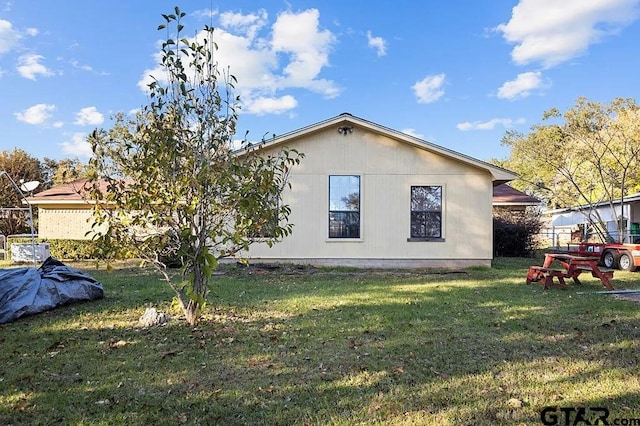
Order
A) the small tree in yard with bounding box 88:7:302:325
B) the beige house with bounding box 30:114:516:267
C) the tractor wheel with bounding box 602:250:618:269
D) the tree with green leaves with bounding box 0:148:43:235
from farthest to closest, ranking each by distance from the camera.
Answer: the tree with green leaves with bounding box 0:148:43:235
the tractor wheel with bounding box 602:250:618:269
the beige house with bounding box 30:114:516:267
the small tree in yard with bounding box 88:7:302:325

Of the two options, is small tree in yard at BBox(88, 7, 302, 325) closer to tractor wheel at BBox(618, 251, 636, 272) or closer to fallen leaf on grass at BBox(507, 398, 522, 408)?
fallen leaf on grass at BBox(507, 398, 522, 408)

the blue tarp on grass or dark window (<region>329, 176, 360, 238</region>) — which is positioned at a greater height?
dark window (<region>329, 176, 360, 238</region>)

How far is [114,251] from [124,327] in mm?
1085

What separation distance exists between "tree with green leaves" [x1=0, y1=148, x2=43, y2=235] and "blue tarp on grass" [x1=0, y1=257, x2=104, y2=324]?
20.3 m

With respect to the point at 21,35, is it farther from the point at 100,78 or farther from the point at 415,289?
the point at 415,289

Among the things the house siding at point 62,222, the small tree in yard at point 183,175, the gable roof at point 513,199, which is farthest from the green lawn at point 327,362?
the house siding at point 62,222

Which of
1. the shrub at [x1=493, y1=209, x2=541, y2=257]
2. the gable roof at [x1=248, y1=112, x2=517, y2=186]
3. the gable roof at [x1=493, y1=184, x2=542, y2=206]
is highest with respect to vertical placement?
the gable roof at [x1=248, y1=112, x2=517, y2=186]

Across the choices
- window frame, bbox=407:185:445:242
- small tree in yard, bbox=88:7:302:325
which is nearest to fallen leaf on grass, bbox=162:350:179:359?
small tree in yard, bbox=88:7:302:325

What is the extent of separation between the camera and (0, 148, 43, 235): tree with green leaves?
2475 cm

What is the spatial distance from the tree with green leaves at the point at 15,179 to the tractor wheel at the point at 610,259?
1084 inches

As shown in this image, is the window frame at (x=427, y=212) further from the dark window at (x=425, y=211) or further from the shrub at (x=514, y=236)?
the shrub at (x=514, y=236)

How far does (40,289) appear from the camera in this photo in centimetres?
670

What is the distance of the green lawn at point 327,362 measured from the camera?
3.07 m

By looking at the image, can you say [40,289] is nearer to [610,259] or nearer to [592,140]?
[610,259]
